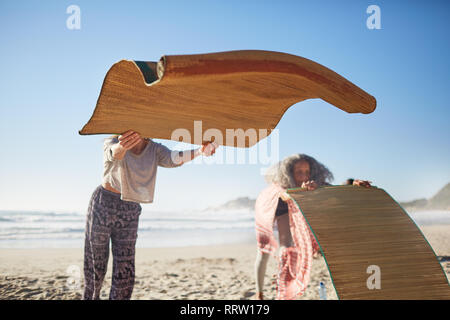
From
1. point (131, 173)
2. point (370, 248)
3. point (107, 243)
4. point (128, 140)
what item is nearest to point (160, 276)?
point (107, 243)

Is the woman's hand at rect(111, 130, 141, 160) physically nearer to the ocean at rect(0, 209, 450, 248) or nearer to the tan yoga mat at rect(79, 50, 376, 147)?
the tan yoga mat at rect(79, 50, 376, 147)

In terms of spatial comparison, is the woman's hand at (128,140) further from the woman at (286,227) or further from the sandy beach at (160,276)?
the sandy beach at (160,276)

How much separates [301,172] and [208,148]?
5.45 ft

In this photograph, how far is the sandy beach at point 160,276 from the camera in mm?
4004

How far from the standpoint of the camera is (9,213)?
46.5 feet

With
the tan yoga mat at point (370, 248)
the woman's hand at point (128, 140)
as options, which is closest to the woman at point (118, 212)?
the woman's hand at point (128, 140)

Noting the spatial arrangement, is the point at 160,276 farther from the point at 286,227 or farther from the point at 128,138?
the point at 128,138

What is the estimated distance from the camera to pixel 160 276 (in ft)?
17.6

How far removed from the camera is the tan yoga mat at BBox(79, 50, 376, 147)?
3.95ft

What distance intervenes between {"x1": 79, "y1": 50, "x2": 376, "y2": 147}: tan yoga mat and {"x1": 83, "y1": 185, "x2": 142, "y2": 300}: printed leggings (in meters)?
0.69

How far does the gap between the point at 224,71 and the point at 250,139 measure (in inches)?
37.7

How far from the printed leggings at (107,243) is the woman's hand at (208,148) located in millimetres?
720

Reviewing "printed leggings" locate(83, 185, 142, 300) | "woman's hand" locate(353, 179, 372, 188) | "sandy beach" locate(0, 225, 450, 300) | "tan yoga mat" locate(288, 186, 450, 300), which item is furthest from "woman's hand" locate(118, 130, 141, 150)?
"sandy beach" locate(0, 225, 450, 300)
